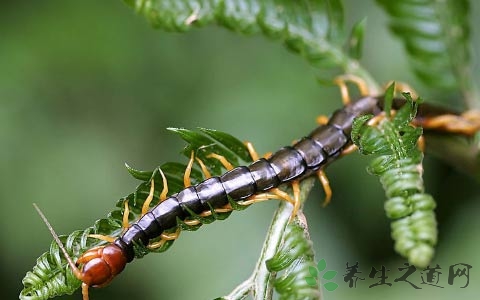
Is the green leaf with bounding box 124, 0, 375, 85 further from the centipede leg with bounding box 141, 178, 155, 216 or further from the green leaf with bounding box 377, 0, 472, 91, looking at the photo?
the centipede leg with bounding box 141, 178, 155, 216

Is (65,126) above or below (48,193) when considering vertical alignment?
above

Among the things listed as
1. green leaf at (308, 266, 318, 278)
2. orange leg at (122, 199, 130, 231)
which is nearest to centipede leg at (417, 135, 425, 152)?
green leaf at (308, 266, 318, 278)

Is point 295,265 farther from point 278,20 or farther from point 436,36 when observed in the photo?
point 436,36

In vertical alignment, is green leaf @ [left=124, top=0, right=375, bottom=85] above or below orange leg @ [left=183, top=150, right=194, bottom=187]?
above

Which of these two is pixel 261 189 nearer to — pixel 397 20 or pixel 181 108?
pixel 397 20

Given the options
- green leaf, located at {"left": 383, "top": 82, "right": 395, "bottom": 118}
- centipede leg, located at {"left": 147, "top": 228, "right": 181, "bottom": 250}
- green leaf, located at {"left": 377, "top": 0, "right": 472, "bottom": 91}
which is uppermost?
green leaf, located at {"left": 377, "top": 0, "right": 472, "bottom": 91}

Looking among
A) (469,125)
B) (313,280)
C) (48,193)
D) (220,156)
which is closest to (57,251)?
(220,156)

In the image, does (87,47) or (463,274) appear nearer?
(463,274)

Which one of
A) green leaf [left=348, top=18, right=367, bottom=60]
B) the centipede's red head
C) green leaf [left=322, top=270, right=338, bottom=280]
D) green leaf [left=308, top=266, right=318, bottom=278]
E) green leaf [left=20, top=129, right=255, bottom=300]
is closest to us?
green leaf [left=308, top=266, right=318, bottom=278]

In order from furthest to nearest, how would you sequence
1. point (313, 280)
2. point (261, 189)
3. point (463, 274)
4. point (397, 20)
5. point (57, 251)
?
point (463, 274) → point (397, 20) → point (261, 189) → point (57, 251) → point (313, 280)
